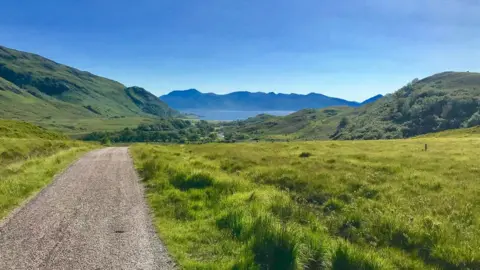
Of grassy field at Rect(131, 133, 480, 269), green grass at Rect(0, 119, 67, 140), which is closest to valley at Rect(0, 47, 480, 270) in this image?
grassy field at Rect(131, 133, 480, 269)

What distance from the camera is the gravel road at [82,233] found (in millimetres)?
10383

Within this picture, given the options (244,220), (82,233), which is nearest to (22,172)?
(82,233)

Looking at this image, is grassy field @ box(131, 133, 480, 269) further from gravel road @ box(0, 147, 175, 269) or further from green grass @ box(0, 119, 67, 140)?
green grass @ box(0, 119, 67, 140)

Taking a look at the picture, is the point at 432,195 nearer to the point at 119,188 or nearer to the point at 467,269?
the point at 467,269

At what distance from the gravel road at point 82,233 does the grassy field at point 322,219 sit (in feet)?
2.97

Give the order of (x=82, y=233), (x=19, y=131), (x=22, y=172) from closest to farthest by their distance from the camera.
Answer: (x=82, y=233) → (x=22, y=172) → (x=19, y=131)

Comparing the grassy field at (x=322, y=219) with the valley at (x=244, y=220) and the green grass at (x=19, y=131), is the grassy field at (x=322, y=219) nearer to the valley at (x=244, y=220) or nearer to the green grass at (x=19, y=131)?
the valley at (x=244, y=220)

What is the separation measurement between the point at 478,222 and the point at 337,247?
7567 millimetres

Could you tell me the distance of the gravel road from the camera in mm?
10383

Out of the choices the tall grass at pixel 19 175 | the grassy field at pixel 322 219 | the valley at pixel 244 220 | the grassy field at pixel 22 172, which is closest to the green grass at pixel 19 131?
the grassy field at pixel 22 172

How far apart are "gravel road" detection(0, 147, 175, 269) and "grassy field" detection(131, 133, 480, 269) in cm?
90

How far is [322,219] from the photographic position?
1616cm

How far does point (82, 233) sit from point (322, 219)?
984 cm

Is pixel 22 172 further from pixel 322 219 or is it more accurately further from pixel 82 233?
pixel 322 219
